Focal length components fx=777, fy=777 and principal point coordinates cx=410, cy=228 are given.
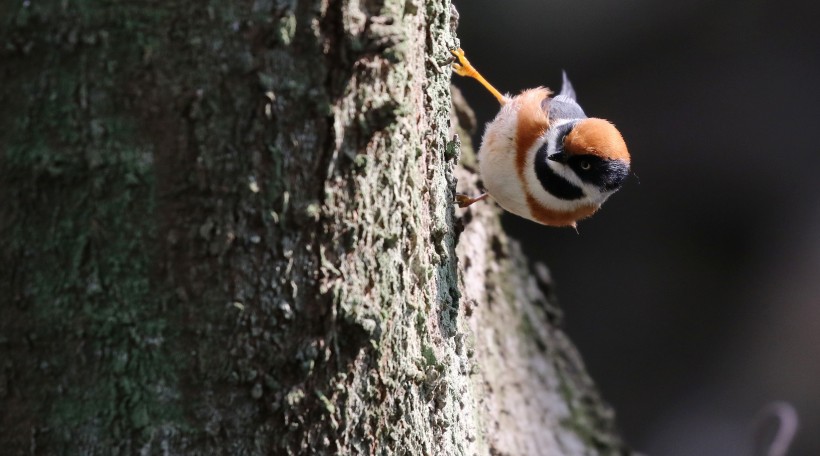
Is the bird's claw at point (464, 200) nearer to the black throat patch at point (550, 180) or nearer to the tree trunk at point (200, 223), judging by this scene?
the black throat patch at point (550, 180)

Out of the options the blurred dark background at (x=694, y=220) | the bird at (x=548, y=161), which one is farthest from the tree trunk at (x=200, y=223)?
the blurred dark background at (x=694, y=220)

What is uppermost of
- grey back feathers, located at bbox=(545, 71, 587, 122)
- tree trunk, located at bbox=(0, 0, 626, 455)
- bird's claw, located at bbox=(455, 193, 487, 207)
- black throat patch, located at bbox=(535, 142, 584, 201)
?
grey back feathers, located at bbox=(545, 71, 587, 122)

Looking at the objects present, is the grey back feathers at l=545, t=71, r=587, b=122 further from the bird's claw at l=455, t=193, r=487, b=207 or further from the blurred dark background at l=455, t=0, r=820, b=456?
the blurred dark background at l=455, t=0, r=820, b=456

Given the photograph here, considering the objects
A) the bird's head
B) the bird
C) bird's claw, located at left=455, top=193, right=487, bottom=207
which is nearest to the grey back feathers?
the bird

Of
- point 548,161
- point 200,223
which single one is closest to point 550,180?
point 548,161

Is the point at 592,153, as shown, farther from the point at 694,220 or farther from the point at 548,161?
the point at 694,220
